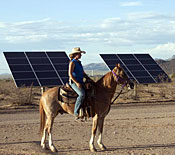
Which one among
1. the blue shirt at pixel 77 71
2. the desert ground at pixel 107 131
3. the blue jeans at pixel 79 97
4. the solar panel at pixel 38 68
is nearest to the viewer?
the blue jeans at pixel 79 97

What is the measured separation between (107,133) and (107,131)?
1.18 feet

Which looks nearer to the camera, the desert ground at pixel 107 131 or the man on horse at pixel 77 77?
the man on horse at pixel 77 77

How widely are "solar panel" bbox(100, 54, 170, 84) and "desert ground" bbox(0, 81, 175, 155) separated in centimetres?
248

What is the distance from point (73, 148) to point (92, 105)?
1.24 meters

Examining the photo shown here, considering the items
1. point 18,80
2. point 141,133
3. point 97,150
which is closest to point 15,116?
point 18,80

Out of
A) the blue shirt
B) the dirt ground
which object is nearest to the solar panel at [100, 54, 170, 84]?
the dirt ground

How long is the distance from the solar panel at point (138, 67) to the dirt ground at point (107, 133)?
540 centimetres

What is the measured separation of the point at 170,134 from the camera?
12.4m

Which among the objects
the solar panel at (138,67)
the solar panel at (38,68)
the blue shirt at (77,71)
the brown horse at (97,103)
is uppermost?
the blue shirt at (77,71)

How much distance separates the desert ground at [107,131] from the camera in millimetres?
10047

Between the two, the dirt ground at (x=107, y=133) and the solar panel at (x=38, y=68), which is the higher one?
the dirt ground at (x=107, y=133)

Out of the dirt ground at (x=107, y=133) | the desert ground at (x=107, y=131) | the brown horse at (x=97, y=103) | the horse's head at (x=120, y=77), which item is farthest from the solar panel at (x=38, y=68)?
the horse's head at (x=120, y=77)

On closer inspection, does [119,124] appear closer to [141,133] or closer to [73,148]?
[141,133]

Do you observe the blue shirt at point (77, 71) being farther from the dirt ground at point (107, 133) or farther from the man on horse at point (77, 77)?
the dirt ground at point (107, 133)
